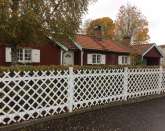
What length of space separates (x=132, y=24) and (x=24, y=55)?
114 ft

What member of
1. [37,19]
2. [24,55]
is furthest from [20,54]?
[37,19]

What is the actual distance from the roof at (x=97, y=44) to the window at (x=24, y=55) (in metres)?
5.70

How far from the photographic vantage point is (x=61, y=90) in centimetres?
803

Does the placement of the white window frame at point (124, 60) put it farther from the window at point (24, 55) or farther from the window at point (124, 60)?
the window at point (24, 55)

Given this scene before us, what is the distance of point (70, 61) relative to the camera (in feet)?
78.1

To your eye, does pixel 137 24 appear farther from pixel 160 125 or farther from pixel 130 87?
pixel 160 125

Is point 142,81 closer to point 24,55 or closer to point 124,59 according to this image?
point 24,55

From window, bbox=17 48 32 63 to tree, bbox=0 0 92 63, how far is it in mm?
4123

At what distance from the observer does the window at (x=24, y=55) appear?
18.8 meters

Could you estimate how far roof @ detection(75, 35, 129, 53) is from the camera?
81.7 ft

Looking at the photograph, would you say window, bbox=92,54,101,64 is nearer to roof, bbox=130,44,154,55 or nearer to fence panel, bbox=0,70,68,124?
roof, bbox=130,44,154,55

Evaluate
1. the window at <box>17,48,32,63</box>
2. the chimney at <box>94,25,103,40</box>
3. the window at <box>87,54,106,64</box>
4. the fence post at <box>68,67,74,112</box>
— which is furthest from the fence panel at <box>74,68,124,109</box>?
the chimney at <box>94,25,103,40</box>

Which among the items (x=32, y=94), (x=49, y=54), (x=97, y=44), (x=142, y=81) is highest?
(x=97, y=44)

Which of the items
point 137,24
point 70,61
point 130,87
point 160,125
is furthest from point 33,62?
point 137,24
